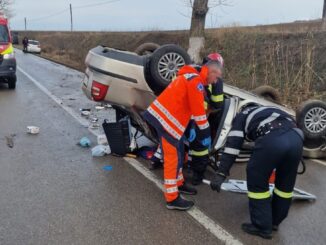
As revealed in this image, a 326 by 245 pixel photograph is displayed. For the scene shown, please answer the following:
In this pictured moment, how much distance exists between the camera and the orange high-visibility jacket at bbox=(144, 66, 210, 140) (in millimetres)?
4375

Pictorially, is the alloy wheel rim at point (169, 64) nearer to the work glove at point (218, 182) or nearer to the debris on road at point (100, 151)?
the debris on road at point (100, 151)

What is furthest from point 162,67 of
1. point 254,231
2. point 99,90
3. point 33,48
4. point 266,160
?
point 33,48

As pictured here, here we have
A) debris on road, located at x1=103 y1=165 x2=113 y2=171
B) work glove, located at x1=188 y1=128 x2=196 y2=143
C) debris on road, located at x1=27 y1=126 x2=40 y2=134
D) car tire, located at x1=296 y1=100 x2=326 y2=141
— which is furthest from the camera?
debris on road, located at x1=27 y1=126 x2=40 y2=134

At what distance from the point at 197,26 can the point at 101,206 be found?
913 centimetres

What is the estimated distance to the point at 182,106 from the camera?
14.8ft

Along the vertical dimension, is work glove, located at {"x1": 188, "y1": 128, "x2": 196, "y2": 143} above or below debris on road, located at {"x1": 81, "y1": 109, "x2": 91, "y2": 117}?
above

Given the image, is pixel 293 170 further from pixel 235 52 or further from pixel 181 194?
pixel 235 52

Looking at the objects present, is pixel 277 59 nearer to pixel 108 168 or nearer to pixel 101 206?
pixel 108 168

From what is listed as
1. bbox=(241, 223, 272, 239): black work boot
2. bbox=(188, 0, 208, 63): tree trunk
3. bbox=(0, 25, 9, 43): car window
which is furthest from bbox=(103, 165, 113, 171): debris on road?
bbox=(0, 25, 9, 43): car window

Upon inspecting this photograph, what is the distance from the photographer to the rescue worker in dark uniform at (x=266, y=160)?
12.2 ft

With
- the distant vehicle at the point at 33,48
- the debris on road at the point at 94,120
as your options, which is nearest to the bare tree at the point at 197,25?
the debris on road at the point at 94,120

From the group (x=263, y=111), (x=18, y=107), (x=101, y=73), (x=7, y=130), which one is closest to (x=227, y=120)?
(x=263, y=111)

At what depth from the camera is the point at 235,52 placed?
15773mm

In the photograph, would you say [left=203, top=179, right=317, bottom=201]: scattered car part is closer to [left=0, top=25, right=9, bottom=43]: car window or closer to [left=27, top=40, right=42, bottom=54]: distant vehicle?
[left=0, top=25, right=9, bottom=43]: car window
